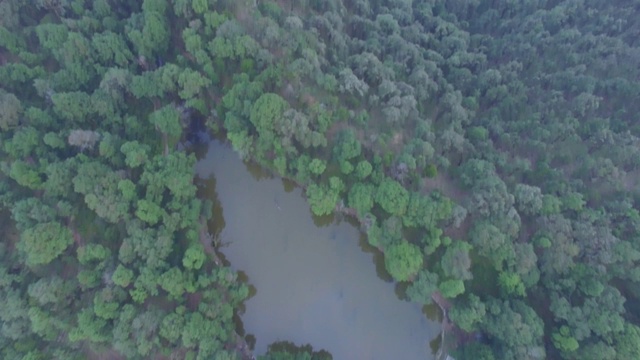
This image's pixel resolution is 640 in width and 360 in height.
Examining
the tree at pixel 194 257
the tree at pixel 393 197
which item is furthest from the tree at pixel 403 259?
the tree at pixel 194 257

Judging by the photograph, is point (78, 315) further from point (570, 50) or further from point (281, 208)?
point (570, 50)

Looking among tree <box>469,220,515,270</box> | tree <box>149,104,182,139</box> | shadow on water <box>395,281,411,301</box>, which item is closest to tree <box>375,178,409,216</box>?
Result: tree <box>469,220,515,270</box>

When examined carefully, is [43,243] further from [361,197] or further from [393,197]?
[393,197]

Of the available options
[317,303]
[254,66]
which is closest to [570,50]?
[254,66]

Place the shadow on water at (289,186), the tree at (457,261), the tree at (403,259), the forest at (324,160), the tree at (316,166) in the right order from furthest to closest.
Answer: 1. the shadow on water at (289,186)
2. the tree at (316,166)
3. the tree at (403,259)
4. the tree at (457,261)
5. the forest at (324,160)

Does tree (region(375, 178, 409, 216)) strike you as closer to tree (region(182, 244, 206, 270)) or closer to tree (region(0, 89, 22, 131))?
tree (region(182, 244, 206, 270))

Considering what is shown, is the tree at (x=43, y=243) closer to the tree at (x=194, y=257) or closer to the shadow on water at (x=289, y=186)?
the tree at (x=194, y=257)
